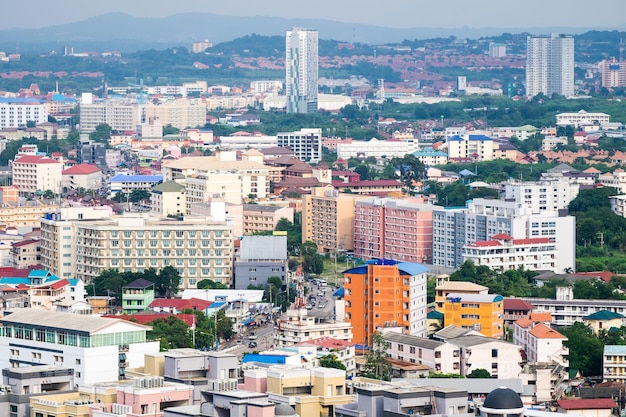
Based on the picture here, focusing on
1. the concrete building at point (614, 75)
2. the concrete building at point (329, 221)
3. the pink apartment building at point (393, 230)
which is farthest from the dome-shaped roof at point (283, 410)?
the concrete building at point (614, 75)

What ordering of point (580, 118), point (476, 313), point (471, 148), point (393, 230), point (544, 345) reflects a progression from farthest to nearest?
point (580, 118)
point (471, 148)
point (393, 230)
point (476, 313)
point (544, 345)

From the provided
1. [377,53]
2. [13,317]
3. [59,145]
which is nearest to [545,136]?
[59,145]

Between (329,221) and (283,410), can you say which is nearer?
(283,410)

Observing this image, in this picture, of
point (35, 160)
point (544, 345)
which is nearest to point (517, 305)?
point (544, 345)

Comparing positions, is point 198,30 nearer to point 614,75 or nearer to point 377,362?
point 614,75

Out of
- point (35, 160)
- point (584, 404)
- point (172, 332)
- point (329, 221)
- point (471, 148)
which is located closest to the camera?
point (584, 404)

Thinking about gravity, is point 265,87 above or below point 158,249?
above

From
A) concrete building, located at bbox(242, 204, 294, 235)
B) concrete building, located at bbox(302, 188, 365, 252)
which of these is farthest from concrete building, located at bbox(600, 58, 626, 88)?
concrete building, located at bbox(302, 188, 365, 252)

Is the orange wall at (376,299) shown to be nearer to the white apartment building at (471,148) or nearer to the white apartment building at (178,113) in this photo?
the white apartment building at (471,148)
